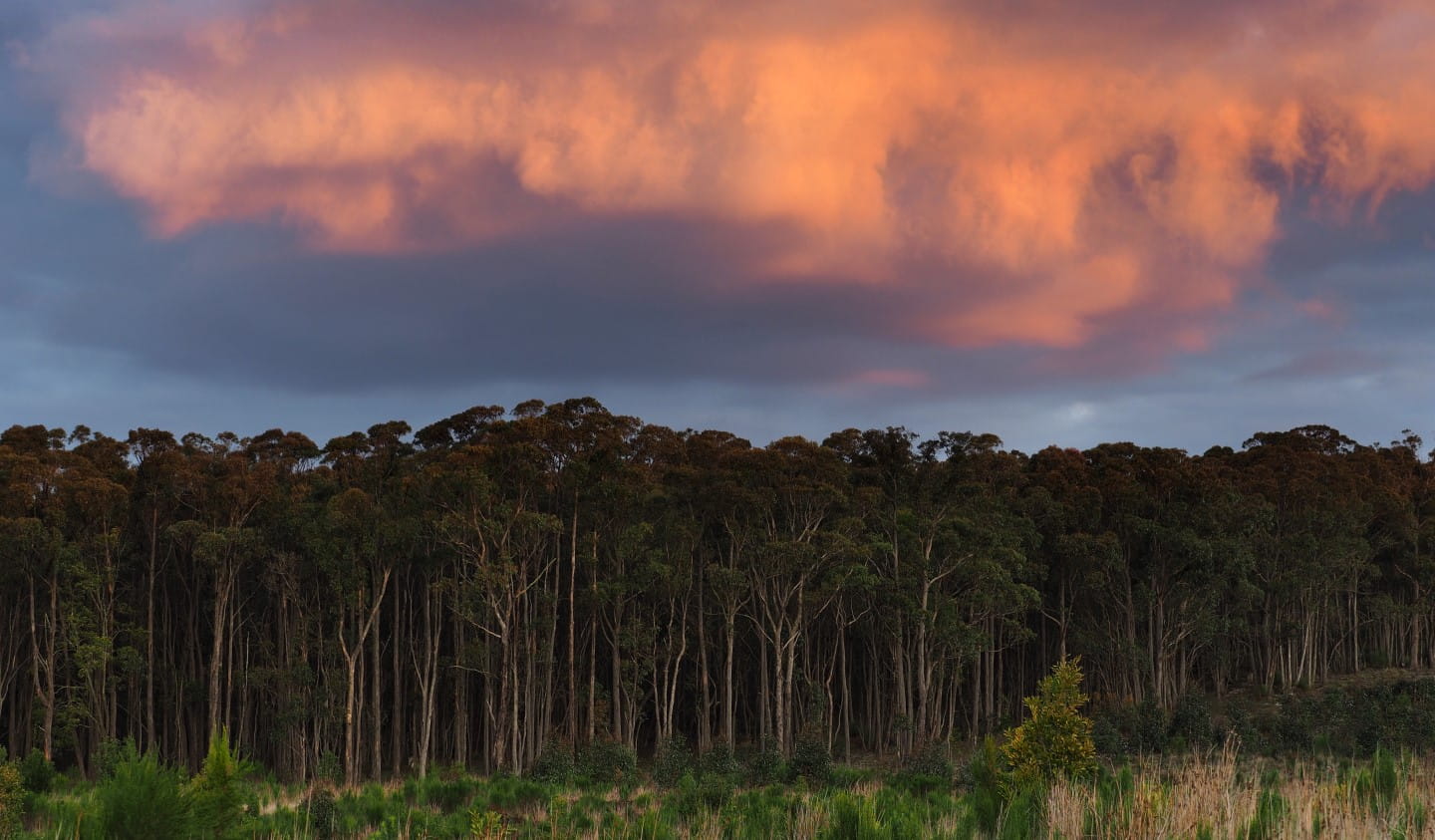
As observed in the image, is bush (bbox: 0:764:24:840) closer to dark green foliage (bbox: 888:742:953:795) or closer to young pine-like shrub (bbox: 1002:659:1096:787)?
young pine-like shrub (bbox: 1002:659:1096:787)

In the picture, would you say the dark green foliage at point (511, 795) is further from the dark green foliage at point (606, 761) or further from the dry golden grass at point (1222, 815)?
the dark green foliage at point (606, 761)

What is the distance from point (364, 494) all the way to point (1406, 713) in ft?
127

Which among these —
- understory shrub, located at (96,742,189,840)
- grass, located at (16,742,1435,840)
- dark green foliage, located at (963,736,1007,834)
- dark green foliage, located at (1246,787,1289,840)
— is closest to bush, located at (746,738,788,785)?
grass, located at (16,742,1435,840)

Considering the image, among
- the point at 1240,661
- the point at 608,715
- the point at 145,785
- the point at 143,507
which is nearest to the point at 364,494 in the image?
the point at 143,507

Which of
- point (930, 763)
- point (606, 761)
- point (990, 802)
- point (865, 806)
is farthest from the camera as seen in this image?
point (606, 761)

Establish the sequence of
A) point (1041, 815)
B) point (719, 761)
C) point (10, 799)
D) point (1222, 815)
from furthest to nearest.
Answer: point (719, 761), point (10, 799), point (1041, 815), point (1222, 815)

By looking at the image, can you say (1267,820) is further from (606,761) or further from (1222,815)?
(606,761)

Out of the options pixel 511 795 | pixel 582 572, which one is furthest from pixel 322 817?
pixel 582 572

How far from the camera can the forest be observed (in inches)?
1583

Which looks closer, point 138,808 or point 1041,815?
point 138,808

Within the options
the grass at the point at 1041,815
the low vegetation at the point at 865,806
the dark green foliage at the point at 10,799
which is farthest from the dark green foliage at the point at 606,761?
the dark green foliage at the point at 10,799

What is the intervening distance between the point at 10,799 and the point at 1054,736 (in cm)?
1490

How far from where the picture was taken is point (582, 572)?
46531mm

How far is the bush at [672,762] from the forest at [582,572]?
6.19ft
